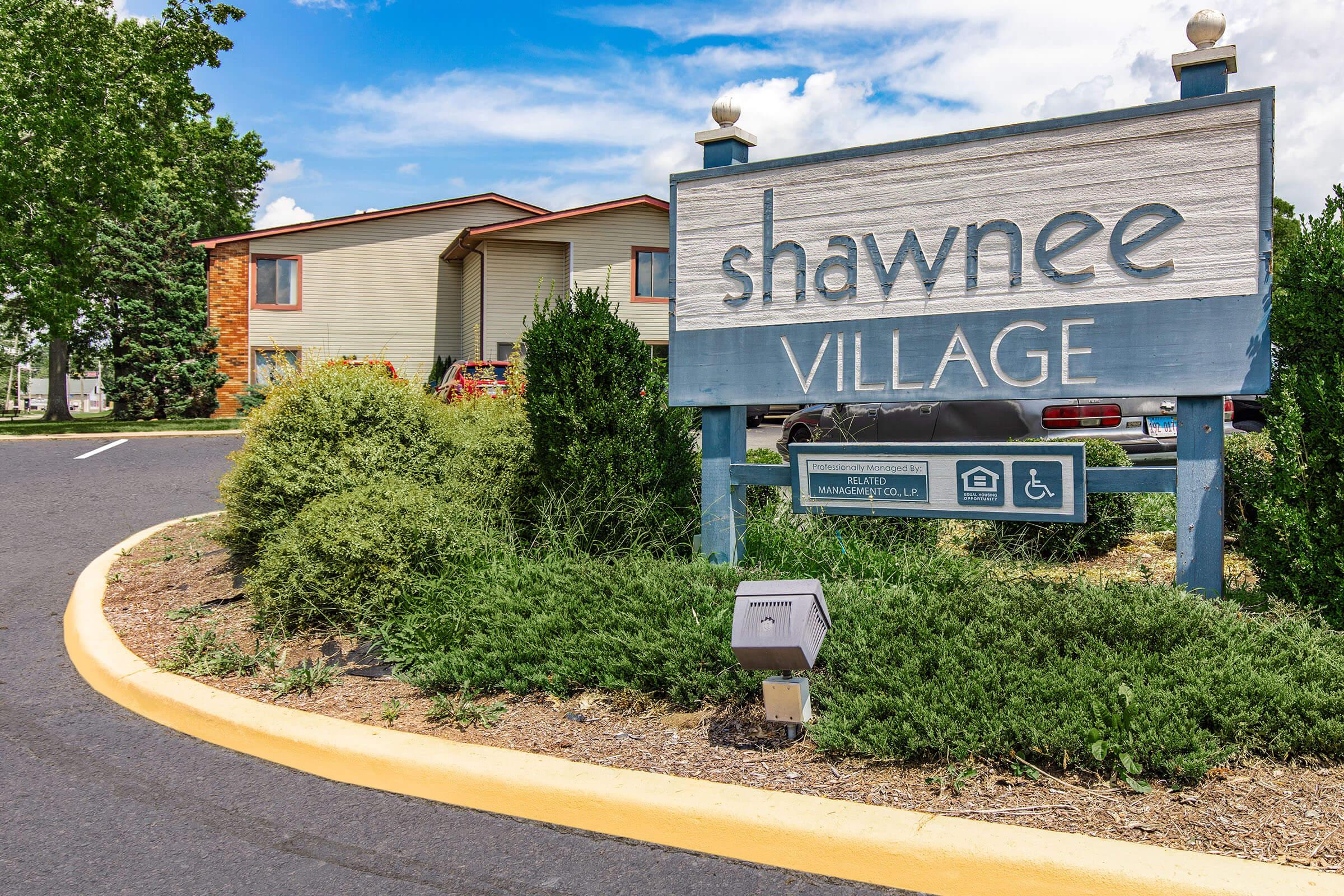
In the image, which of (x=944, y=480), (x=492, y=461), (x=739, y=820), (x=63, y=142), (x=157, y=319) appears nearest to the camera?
(x=739, y=820)

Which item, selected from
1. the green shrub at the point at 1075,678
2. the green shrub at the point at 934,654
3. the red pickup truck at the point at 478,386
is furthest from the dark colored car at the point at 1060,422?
the green shrub at the point at 1075,678

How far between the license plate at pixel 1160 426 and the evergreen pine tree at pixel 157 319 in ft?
81.5

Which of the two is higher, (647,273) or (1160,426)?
(647,273)

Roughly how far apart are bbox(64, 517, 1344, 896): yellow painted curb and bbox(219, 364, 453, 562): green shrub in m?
1.91

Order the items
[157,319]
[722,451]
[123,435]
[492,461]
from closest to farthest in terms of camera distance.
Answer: [722,451]
[492,461]
[123,435]
[157,319]

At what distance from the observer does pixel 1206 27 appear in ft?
15.5

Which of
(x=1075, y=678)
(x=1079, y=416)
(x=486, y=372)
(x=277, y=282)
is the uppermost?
(x=277, y=282)

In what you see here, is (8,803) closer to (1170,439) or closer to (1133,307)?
(1133,307)

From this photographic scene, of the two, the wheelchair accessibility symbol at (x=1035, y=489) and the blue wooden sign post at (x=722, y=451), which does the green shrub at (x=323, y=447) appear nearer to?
the blue wooden sign post at (x=722, y=451)

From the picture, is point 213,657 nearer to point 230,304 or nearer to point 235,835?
point 235,835

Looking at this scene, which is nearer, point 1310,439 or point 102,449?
point 1310,439

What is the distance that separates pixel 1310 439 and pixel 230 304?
1067 inches

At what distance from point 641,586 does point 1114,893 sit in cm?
277

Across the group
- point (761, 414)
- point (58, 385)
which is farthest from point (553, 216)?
point (58, 385)
